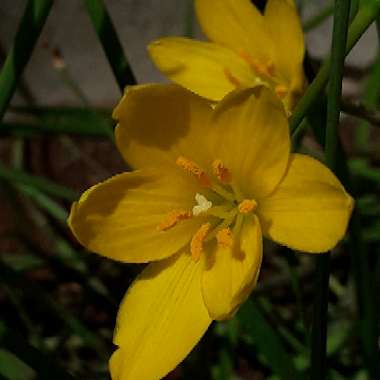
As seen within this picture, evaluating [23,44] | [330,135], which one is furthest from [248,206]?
[23,44]

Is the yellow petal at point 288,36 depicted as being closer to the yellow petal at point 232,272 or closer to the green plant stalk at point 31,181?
the yellow petal at point 232,272

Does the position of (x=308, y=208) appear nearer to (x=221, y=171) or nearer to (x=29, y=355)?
(x=221, y=171)

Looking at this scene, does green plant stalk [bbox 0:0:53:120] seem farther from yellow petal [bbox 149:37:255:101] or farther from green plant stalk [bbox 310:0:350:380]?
green plant stalk [bbox 310:0:350:380]

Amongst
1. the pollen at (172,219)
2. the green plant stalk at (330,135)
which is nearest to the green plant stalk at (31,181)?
the pollen at (172,219)

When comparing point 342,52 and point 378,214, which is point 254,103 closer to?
point 342,52

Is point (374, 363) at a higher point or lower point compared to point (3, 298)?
higher

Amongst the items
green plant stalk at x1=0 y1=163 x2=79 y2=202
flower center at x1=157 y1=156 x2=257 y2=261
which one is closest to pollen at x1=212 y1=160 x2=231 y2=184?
flower center at x1=157 y1=156 x2=257 y2=261

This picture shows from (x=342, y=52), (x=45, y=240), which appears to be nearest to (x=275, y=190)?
(x=342, y=52)

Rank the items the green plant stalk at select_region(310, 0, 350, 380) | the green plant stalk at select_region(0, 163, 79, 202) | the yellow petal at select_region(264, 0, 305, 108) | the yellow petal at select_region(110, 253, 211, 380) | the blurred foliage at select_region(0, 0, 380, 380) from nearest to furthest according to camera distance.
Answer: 1. the green plant stalk at select_region(310, 0, 350, 380)
2. the yellow petal at select_region(110, 253, 211, 380)
3. the yellow petal at select_region(264, 0, 305, 108)
4. the blurred foliage at select_region(0, 0, 380, 380)
5. the green plant stalk at select_region(0, 163, 79, 202)
